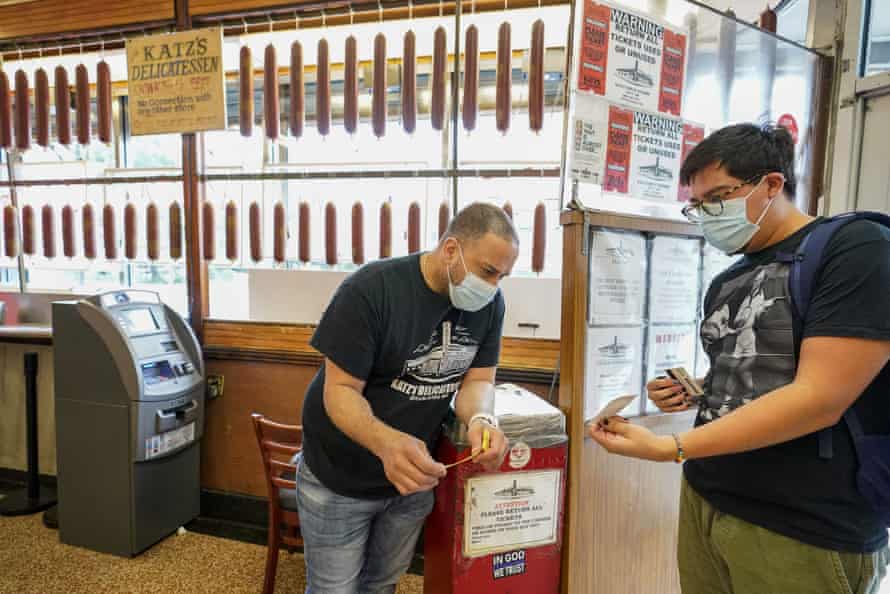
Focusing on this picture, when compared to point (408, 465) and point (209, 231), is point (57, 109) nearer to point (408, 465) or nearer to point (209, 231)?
point (209, 231)

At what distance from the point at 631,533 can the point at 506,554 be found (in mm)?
454

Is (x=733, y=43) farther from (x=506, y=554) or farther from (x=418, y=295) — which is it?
(x=506, y=554)

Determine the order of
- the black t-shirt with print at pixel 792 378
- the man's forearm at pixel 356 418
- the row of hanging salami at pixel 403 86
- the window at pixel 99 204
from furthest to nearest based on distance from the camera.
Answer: the window at pixel 99 204 → the row of hanging salami at pixel 403 86 → the man's forearm at pixel 356 418 → the black t-shirt with print at pixel 792 378

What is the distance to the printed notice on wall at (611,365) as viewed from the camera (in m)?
1.53

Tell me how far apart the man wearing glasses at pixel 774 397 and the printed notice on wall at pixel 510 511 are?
433 millimetres

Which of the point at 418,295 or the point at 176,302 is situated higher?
the point at 418,295

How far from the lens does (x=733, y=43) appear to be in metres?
1.77

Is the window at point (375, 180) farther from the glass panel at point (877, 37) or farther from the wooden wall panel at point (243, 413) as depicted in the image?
the glass panel at point (877, 37)

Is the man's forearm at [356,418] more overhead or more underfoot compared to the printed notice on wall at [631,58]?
more underfoot

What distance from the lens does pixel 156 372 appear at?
7.93 ft

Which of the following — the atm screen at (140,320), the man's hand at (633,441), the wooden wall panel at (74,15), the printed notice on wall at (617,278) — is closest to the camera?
the man's hand at (633,441)

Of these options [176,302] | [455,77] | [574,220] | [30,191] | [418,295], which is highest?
[455,77]

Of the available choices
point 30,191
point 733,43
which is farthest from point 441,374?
point 30,191

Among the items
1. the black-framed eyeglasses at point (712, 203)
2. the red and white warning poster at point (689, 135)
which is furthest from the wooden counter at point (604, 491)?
the black-framed eyeglasses at point (712, 203)
